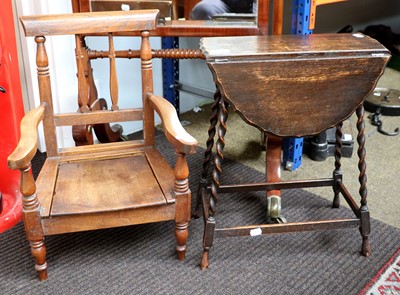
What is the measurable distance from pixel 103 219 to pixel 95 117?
1.45ft

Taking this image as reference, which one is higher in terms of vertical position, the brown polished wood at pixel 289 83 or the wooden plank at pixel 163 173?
the brown polished wood at pixel 289 83

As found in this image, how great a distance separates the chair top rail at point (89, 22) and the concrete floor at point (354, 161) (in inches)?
38.2

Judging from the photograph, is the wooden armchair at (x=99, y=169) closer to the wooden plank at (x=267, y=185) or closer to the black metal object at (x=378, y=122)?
the wooden plank at (x=267, y=185)

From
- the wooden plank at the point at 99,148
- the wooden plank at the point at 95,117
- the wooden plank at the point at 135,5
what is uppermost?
the wooden plank at the point at 135,5

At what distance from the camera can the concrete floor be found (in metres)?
2.05

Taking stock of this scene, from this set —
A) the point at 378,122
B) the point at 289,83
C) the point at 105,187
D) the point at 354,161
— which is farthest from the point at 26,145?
the point at 378,122

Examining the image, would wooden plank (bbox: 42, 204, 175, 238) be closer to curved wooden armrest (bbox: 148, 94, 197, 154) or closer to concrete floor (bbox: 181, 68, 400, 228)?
curved wooden armrest (bbox: 148, 94, 197, 154)

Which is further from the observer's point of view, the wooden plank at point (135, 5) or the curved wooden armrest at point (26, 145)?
the wooden plank at point (135, 5)

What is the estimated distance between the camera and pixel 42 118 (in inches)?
64.7

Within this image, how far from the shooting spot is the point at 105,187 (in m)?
1.61

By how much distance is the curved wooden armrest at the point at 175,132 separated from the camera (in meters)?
1.43

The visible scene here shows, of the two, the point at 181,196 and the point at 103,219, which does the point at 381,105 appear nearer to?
the point at 181,196

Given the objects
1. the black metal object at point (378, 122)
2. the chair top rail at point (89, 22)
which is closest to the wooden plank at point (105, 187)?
the chair top rail at point (89, 22)

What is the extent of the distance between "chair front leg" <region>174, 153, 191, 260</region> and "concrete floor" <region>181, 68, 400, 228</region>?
2.54ft
